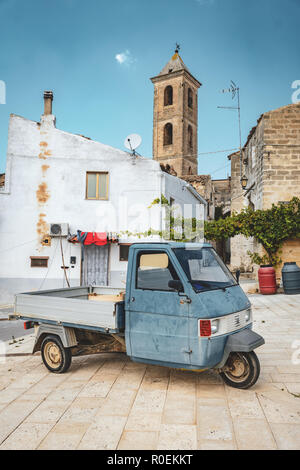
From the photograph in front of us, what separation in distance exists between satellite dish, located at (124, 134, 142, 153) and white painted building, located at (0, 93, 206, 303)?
412mm

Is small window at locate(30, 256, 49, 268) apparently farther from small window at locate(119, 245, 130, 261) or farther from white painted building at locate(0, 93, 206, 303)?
small window at locate(119, 245, 130, 261)

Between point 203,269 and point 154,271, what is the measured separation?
0.77m

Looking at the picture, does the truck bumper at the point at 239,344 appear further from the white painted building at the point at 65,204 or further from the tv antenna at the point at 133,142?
the tv antenna at the point at 133,142

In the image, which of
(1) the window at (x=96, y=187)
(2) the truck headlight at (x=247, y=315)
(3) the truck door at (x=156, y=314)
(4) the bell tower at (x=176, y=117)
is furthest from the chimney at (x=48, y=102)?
(4) the bell tower at (x=176, y=117)

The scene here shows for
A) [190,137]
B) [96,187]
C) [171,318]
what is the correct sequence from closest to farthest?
[171,318] → [96,187] → [190,137]

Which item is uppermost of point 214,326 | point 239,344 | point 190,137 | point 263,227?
point 190,137

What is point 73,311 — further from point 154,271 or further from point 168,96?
point 168,96

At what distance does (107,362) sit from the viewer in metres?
5.89

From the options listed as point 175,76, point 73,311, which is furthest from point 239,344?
point 175,76

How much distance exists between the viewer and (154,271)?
186 inches

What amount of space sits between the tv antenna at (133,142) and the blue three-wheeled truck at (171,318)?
9950mm

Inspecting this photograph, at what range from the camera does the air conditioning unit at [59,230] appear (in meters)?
14.1
